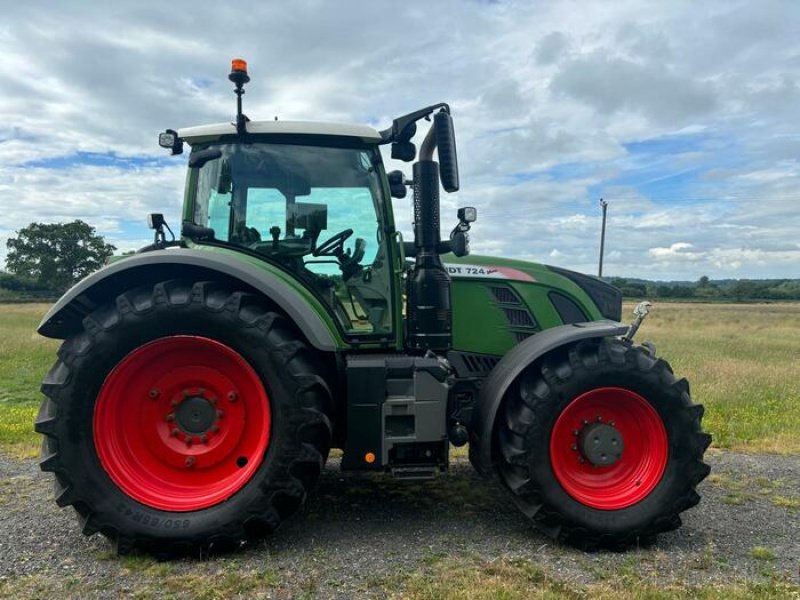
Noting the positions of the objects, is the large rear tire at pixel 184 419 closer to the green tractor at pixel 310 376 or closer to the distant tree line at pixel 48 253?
the green tractor at pixel 310 376

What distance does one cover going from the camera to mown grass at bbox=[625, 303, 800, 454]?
7035 millimetres

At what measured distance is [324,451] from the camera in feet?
12.4

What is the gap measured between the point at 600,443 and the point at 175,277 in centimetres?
298

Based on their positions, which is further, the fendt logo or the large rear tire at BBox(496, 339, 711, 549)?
the fendt logo

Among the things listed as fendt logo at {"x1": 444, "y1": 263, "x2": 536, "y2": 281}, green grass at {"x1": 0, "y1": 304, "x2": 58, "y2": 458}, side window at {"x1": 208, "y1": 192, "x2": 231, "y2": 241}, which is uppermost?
side window at {"x1": 208, "y1": 192, "x2": 231, "y2": 241}

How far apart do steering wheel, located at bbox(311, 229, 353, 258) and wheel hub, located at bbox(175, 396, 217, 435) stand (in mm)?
1232

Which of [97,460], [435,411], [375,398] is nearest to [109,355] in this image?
[97,460]

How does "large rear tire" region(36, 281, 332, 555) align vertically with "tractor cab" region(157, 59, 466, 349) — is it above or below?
below

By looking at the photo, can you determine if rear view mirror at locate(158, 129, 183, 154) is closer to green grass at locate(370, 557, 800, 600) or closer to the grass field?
green grass at locate(370, 557, 800, 600)

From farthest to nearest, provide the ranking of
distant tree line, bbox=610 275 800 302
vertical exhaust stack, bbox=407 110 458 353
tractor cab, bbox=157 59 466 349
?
distant tree line, bbox=610 275 800 302, vertical exhaust stack, bbox=407 110 458 353, tractor cab, bbox=157 59 466 349

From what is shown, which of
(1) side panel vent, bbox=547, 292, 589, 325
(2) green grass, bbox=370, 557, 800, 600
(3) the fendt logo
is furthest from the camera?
(1) side panel vent, bbox=547, 292, 589, 325

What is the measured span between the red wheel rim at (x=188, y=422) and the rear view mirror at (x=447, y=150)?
1.78 metres

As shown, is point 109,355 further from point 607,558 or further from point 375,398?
point 607,558

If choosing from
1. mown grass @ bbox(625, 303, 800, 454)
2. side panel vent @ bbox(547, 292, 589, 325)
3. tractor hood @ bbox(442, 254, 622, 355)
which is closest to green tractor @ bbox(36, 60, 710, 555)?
tractor hood @ bbox(442, 254, 622, 355)
